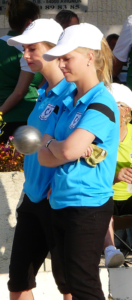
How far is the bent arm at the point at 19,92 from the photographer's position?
375 centimetres

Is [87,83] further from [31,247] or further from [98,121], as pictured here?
[31,247]

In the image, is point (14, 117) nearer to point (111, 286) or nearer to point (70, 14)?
point (70, 14)

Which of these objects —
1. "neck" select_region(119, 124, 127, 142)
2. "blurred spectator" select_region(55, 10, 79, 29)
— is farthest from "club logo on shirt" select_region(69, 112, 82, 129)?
"blurred spectator" select_region(55, 10, 79, 29)

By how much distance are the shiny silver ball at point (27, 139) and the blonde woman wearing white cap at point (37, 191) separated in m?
0.54

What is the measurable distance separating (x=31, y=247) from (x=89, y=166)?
0.67m

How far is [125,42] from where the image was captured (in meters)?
4.06

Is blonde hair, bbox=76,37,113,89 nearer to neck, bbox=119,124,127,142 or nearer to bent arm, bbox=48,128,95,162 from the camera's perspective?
bent arm, bbox=48,128,95,162

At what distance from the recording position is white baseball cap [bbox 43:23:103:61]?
7.00 feet

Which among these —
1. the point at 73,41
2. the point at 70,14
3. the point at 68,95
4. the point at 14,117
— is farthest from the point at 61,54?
the point at 70,14

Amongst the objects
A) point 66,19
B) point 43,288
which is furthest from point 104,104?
point 66,19

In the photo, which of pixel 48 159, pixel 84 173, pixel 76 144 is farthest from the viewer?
pixel 48 159

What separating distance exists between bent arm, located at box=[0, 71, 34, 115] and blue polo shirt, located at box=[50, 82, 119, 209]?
159 centimetres

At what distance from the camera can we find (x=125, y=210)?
3.56m

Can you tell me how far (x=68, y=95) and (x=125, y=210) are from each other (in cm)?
149
